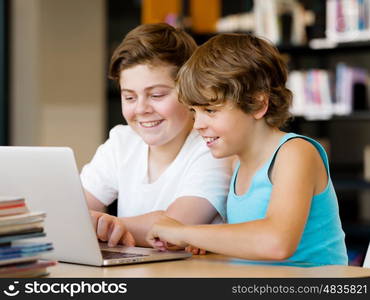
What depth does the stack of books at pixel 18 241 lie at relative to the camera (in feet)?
4.00

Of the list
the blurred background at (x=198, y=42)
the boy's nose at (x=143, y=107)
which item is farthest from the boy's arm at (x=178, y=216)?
the blurred background at (x=198, y=42)

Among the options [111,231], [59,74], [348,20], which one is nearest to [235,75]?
[111,231]

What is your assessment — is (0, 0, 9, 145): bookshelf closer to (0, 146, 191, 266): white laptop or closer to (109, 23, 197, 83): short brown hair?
(109, 23, 197, 83): short brown hair

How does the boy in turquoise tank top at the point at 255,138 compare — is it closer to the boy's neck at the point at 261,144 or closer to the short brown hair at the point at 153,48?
the boy's neck at the point at 261,144

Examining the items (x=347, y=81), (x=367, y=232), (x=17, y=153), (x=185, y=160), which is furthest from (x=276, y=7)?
(x=17, y=153)

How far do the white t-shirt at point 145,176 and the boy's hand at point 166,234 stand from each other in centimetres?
28

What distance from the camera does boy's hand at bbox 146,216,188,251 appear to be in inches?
62.2

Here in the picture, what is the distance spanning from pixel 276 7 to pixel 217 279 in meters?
3.97

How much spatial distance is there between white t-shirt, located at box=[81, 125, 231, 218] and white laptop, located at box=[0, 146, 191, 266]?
1.57 feet

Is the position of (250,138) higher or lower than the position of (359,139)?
higher

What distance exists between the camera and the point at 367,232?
4637 millimetres

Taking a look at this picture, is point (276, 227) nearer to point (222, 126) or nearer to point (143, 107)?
point (222, 126)

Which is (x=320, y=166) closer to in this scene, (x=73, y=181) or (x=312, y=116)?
(x=73, y=181)

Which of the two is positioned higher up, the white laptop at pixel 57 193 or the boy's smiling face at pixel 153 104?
the boy's smiling face at pixel 153 104
